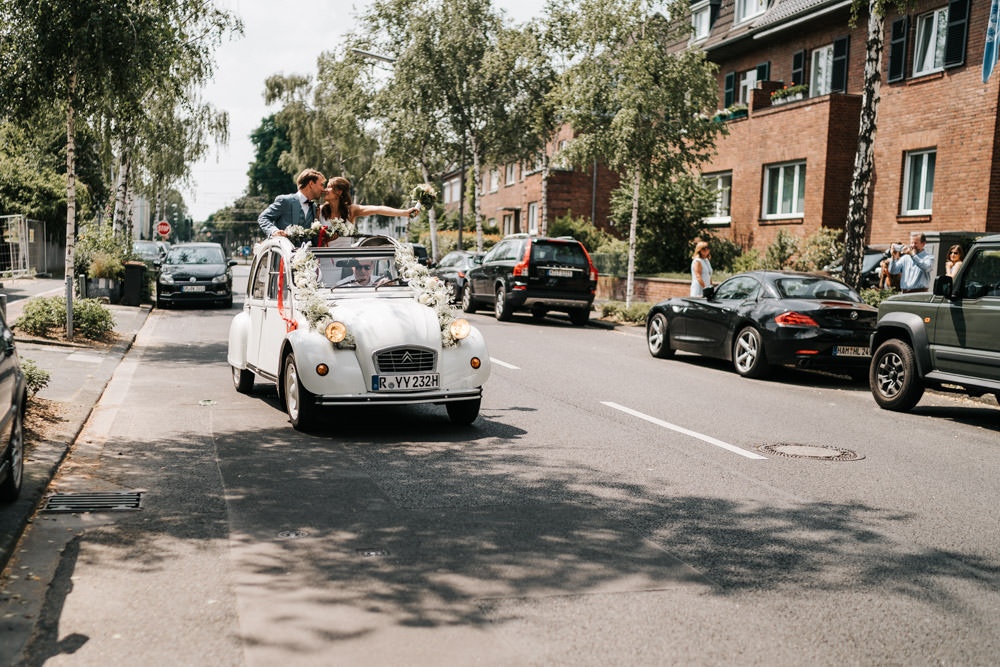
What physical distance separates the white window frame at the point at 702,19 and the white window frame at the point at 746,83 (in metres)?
2.62

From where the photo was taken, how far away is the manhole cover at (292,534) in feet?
17.4

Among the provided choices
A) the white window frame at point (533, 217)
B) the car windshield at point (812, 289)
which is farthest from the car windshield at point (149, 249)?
the car windshield at point (812, 289)

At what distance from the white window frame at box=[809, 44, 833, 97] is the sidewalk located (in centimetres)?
1996

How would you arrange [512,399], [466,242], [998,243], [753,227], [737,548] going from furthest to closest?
[466,242], [753,227], [512,399], [998,243], [737,548]

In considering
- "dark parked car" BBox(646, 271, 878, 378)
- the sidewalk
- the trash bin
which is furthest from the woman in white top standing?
the trash bin

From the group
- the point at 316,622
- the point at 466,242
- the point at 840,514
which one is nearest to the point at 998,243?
the point at 840,514

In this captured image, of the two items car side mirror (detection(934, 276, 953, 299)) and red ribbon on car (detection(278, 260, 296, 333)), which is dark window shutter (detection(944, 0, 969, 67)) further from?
red ribbon on car (detection(278, 260, 296, 333))

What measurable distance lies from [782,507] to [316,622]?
128 inches

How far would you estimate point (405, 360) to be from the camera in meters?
8.30

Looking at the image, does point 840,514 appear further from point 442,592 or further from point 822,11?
point 822,11

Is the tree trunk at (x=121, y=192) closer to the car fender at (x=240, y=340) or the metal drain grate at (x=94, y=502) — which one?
the car fender at (x=240, y=340)

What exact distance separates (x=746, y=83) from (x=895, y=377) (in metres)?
23.9

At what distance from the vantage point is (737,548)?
5.21 meters

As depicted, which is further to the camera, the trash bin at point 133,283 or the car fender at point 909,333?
the trash bin at point 133,283
